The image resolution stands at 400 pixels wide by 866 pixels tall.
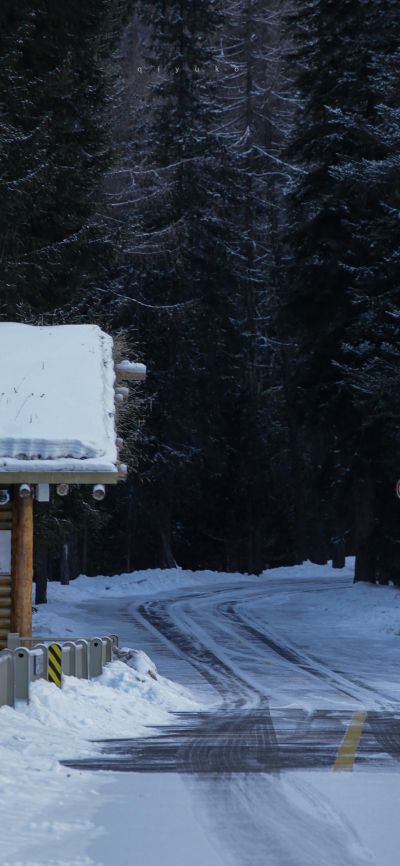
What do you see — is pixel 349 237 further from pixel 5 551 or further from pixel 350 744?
pixel 350 744

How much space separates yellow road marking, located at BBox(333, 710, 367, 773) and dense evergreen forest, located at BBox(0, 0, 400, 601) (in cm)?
703

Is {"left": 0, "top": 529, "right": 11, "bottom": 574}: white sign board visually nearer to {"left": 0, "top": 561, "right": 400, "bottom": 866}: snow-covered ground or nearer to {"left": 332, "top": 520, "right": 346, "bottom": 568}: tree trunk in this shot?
{"left": 0, "top": 561, "right": 400, "bottom": 866}: snow-covered ground

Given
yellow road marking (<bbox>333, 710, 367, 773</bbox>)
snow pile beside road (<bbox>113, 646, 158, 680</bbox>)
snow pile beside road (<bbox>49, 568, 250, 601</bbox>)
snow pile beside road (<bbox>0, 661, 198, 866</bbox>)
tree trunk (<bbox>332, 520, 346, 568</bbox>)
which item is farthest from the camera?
tree trunk (<bbox>332, 520, 346, 568</bbox>)

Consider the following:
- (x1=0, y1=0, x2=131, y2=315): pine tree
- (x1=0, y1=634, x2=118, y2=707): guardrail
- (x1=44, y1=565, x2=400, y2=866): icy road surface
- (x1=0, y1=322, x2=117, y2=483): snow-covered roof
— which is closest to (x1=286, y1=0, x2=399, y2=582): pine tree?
(x1=44, y1=565, x2=400, y2=866): icy road surface

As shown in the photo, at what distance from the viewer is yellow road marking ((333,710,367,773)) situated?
29.1 feet

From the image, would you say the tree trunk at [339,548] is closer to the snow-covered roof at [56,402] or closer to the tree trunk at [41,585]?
the tree trunk at [41,585]

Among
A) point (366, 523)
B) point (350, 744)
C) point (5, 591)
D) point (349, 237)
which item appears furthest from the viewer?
point (366, 523)

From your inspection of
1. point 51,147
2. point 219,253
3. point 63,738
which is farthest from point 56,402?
point 219,253

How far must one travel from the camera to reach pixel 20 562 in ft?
41.6

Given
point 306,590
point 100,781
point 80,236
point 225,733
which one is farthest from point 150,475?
point 100,781

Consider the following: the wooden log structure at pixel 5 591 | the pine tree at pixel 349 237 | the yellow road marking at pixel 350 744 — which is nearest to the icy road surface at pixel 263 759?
the yellow road marking at pixel 350 744

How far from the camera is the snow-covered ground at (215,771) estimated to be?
20.5 feet

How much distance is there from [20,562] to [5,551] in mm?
280

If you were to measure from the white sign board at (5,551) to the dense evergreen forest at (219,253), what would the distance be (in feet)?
9.06
